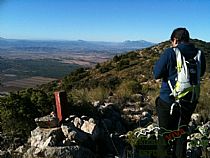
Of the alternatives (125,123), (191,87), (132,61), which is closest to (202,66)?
(191,87)

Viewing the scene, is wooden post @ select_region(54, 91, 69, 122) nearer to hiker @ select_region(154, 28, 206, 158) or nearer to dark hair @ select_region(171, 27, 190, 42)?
hiker @ select_region(154, 28, 206, 158)

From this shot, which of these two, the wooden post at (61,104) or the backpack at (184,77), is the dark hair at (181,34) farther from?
the wooden post at (61,104)

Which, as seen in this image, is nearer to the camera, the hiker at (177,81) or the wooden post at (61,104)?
the hiker at (177,81)

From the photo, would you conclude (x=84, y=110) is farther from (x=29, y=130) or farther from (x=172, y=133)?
(x=172, y=133)

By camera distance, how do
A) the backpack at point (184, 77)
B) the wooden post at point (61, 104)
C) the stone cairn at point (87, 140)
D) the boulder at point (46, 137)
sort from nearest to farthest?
1. the backpack at point (184, 77)
2. the stone cairn at point (87, 140)
3. the boulder at point (46, 137)
4. the wooden post at point (61, 104)

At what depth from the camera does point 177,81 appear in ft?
16.4

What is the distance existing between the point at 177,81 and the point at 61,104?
261cm

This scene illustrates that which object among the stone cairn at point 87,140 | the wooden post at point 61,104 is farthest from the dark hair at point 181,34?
the wooden post at point 61,104

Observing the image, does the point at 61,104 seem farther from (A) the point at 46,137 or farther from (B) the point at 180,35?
(B) the point at 180,35

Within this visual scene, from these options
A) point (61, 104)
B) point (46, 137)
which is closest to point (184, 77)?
point (46, 137)

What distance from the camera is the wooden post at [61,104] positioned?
22.8 feet

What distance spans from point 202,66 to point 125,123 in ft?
10.4

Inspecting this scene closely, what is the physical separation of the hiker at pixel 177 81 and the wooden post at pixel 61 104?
221 cm

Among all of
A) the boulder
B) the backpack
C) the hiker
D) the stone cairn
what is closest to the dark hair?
the hiker
